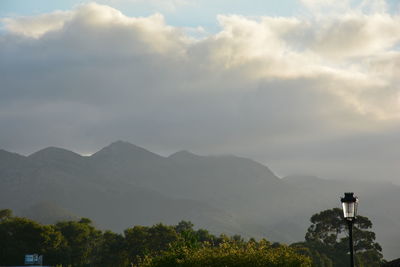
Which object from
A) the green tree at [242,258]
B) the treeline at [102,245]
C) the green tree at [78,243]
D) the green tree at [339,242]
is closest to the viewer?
the green tree at [242,258]

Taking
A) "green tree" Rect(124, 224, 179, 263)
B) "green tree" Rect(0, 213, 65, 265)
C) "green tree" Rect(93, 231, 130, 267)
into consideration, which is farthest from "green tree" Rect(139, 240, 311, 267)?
"green tree" Rect(0, 213, 65, 265)

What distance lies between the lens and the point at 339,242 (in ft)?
422

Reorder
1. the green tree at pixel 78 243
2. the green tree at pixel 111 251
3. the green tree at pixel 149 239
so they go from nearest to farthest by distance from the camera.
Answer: the green tree at pixel 111 251 → the green tree at pixel 149 239 → the green tree at pixel 78 243

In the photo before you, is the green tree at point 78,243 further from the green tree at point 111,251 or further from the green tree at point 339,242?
the green tree at point 339,242

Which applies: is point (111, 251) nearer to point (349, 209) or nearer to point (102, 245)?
point (102, 245)

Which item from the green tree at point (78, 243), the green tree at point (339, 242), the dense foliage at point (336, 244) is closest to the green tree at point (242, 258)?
the dense foliage at point (336, 244)

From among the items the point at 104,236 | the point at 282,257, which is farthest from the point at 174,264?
the point at 104,236

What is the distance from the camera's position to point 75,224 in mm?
121562

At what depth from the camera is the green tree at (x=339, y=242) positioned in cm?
12100

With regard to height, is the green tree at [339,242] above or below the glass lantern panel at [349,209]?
above

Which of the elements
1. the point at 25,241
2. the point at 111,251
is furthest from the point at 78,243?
the point at 111,251

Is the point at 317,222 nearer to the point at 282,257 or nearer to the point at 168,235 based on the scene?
the point at 168,235

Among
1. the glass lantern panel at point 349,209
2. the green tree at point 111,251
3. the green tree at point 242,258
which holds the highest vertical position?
the green tree at point 111,251

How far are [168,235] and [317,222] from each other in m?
40.0
